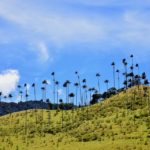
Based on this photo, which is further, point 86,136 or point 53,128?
point 53,128

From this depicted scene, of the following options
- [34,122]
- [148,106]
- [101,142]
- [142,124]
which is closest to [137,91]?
[148,106]

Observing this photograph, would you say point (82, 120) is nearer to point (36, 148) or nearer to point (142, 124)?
point (142, 124)

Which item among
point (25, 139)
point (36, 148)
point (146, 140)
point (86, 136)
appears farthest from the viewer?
point (25, 139)

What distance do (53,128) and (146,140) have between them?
4824 centimetres

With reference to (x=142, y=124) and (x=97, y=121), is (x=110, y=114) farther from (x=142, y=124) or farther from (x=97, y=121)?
(x=142, y=124)

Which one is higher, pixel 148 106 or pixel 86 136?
pixel 148 106

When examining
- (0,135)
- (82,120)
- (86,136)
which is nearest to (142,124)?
(86,136)

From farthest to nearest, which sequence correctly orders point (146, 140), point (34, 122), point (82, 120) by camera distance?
point (34, 122) < point (82, 120) < point (146, 140)

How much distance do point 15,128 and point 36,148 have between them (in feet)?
166

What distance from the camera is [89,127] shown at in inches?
5689

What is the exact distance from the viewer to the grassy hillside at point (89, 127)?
11550 cm

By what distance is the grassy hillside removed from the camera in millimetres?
115500

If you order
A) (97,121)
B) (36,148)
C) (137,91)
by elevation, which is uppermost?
(137,91)

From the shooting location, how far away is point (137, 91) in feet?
622
